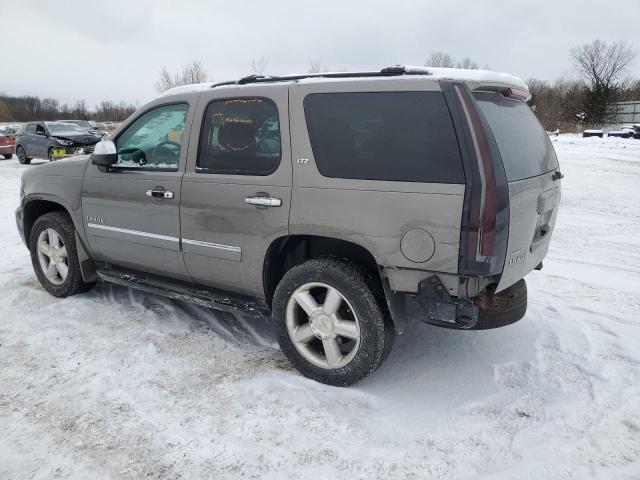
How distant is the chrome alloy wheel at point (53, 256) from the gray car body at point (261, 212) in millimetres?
316

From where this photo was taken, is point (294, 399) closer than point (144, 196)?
Yes

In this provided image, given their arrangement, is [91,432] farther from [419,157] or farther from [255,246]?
[419,157]

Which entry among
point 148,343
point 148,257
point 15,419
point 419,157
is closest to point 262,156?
point 419,157

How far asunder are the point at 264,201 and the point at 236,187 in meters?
0.27

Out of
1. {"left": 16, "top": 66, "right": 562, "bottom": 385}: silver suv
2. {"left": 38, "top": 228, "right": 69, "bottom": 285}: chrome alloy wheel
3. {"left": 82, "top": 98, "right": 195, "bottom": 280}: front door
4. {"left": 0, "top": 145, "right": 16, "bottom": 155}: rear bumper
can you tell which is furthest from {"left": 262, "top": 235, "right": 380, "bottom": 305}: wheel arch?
{"left": 0, "top": 145, "right": 16, "bottom": 155}: rear bumper

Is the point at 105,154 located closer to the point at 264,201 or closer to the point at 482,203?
the point at 264,201

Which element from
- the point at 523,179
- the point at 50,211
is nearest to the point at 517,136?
the point at 523,179

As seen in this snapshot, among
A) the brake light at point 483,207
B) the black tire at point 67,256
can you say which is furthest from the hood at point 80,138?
the brake light at point 483,207

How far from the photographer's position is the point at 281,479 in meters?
2.37

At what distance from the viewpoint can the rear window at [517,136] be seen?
9.14 ft

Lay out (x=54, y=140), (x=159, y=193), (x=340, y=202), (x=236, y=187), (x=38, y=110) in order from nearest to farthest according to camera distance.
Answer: (x=340, y=202) < (x=236, y=187) < (x=159, y=193) < (x=54, y=140) < (x=38, y=110)

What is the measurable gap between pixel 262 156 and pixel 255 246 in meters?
0.60

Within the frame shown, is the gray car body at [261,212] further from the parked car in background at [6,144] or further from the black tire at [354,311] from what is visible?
the parked car in background at [6,144]

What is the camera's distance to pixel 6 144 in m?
21.5
